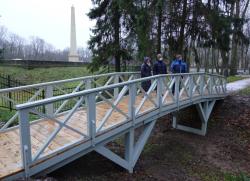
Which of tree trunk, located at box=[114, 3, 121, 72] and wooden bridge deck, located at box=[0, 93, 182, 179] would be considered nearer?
wooden bridge deck, located at box=[0, 93, 182, 179]

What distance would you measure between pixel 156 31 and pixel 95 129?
8556 mm

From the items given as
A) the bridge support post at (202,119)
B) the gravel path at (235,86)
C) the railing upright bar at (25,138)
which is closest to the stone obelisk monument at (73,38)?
the gravel path at (235,86)

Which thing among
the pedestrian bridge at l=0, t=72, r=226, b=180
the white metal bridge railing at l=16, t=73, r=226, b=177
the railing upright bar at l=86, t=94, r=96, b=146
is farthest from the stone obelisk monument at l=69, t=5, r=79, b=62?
the railing upright bar at l=86, t=94, r=96, b=146

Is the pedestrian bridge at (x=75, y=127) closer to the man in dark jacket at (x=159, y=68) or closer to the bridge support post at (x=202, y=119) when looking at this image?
the man in dark jacket at (x=159, y=68)

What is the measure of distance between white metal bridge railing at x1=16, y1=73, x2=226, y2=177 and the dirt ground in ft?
2.34

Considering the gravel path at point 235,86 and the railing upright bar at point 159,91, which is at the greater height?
the railing upright bar at point 159,91

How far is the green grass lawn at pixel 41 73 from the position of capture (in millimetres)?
24769

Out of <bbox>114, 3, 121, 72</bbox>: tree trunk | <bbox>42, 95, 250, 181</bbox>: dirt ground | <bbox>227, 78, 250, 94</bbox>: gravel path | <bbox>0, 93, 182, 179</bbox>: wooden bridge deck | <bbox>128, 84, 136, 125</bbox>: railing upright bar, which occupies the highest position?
<bbox>114, 3, 121, 72</bbox>: tree trunk

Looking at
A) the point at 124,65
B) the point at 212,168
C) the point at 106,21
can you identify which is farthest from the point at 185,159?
the point at 106,21

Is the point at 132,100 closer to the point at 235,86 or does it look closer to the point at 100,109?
the point at 100,109

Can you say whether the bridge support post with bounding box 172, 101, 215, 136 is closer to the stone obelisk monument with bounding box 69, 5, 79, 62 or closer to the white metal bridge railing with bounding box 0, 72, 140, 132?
the white metal bridge railing with bounding box 0, 72, 140, 132

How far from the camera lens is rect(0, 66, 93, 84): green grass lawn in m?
24.8

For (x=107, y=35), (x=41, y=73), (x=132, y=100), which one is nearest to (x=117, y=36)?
(x=107, y=35)

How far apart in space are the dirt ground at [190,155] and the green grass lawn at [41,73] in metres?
16.0
